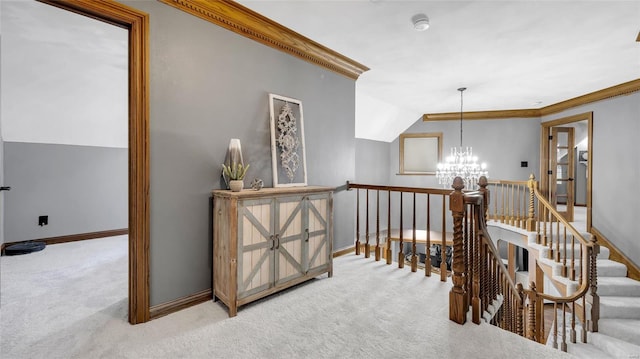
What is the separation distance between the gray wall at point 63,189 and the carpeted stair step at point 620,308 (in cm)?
739

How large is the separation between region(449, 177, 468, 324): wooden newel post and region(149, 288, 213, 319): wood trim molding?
194 cm

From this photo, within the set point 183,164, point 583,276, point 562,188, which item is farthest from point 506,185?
point 183,164

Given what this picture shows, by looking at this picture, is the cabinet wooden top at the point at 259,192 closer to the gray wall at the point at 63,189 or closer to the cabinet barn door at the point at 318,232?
the cabinet barn door at the point at 318,232

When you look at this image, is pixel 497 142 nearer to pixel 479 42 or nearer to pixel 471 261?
pixel 479 42

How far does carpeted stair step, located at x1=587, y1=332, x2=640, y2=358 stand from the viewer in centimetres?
340

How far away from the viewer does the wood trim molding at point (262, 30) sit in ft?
7.68

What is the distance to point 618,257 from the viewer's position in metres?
4.74

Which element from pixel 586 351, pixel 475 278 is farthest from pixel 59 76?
pixel 586 351

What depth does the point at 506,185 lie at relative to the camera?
6582 millimetres

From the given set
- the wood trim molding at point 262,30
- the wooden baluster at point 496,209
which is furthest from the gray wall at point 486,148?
the wood trim molding at point 262,30

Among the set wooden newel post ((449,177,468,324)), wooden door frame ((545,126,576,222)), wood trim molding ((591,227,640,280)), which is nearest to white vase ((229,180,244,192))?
wooden newel post ((449,177,468,324))

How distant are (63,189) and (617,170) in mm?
8722

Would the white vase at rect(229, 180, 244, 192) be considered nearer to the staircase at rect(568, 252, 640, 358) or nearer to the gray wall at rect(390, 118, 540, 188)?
the staircase at rect(568, 252, 640, 358)

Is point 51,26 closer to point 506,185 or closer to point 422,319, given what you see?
point 422,319
